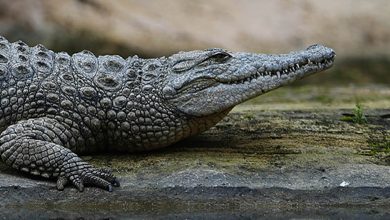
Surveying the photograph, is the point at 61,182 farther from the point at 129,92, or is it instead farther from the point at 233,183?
the point at 233,183

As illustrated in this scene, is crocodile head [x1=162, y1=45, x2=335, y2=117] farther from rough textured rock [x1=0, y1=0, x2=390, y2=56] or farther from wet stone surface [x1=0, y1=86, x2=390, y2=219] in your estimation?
rough textured rock [x1=0, y1=0, x2=390, y2=56]

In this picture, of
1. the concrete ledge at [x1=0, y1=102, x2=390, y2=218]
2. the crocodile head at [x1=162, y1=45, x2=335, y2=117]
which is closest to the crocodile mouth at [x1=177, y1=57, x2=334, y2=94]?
the crocodile head at [x1=162, y1=45, x2=335, y2=117]

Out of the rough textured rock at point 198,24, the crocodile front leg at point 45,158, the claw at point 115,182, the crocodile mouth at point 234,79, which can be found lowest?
the claw at point 115,182

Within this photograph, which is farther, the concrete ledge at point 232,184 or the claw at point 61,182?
the claw at point 61,182

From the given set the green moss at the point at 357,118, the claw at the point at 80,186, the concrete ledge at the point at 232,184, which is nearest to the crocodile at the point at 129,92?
the concrete ledge at the point at 232,184

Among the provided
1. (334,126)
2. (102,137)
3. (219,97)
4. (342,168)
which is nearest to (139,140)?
(102,137)

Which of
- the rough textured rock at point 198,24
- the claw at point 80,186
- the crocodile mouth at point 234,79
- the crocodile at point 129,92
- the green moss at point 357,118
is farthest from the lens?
the rough textured rock at point 198,24

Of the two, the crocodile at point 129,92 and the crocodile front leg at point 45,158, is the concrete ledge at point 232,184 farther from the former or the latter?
the crocodile at point 129,92
